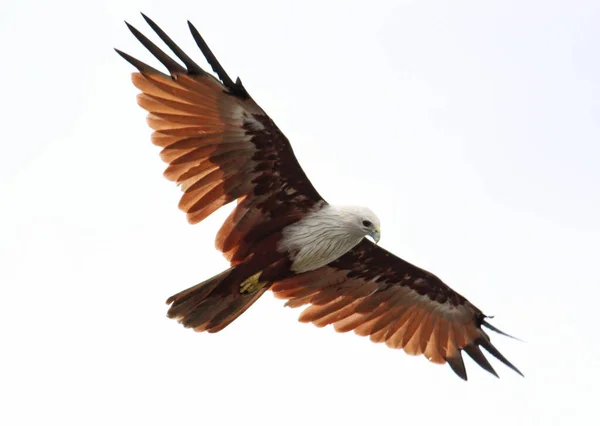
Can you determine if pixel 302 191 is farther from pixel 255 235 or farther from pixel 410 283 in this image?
pixel 410 283

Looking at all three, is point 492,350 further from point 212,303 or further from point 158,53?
point 158,53

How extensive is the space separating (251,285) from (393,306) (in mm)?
2439

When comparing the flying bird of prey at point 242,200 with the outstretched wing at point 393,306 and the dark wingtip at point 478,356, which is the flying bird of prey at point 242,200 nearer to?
the outstretched wing at point 393,306

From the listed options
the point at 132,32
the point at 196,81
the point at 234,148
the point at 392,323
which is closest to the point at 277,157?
the point at 234,148

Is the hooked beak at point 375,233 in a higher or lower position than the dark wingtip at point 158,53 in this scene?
lower

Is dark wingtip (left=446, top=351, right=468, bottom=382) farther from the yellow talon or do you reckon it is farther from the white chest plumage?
the yellow talon

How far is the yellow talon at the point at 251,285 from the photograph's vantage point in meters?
11.8

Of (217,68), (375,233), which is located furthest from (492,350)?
(217,68)

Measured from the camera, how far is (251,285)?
11.9 metres

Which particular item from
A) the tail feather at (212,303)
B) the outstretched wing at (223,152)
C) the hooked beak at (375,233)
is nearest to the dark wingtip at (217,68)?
the outstretched wing at (223,152)

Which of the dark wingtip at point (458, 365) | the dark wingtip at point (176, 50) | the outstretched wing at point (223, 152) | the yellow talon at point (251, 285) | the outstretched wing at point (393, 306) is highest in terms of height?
the dark wingtip at point (176, 50)

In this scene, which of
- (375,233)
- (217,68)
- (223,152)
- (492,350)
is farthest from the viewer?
(492,350)

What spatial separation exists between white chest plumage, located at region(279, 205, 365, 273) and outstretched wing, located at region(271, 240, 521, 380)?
95 centimetres

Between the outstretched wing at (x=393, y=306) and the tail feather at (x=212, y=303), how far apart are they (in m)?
1.27
